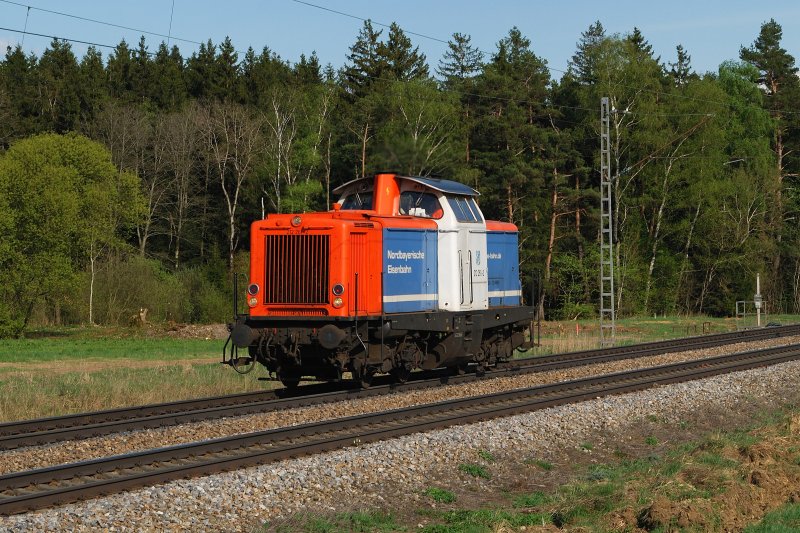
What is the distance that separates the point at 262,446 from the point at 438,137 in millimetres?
36200

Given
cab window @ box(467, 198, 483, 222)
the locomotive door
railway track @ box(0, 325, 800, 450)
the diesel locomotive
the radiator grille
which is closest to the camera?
railway track @ box(0, 325, 800, 450)

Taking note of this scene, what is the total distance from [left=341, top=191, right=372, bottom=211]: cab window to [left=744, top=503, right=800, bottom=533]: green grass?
10843 millimetres

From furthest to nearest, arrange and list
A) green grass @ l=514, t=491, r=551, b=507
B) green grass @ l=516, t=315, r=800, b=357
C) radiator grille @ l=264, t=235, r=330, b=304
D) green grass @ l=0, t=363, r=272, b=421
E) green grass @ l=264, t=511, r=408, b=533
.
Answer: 1. green grass @ l=516, t=315, r=800, b=357
2. green grass @ l=0, t=363, r=272, b=421
3. radiator grille @ l=264, t=235, r=330, b=304
4. green grass @ l=514, t=491, r=551, b=507
5. green grass @ l=264, t=511, r=408, b=533

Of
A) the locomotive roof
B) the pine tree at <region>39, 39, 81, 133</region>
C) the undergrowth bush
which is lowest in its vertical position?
the undergrowth bush

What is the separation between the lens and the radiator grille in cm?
1739

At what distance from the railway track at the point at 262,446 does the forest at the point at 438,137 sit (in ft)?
104

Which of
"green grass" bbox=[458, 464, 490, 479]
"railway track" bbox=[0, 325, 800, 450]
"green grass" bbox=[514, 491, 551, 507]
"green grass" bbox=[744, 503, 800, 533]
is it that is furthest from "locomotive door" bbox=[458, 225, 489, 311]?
"green grass" bbox=[744, 503, 800, 533]

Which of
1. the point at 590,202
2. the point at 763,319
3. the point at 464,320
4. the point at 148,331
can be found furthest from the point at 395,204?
the point at 590,202

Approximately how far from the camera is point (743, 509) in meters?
9.71

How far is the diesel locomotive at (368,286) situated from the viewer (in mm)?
17281

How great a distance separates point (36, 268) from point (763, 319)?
37.8 metres

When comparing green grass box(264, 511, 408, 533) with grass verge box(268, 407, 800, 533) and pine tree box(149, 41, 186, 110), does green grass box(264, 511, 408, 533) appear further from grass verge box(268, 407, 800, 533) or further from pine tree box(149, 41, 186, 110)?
pine tree box(149, 41, 186, 110)

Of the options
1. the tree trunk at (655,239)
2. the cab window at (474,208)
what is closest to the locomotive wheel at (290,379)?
the cab window at (474,208)

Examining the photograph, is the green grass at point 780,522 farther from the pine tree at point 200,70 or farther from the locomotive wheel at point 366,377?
the pine tree at point 200,70
